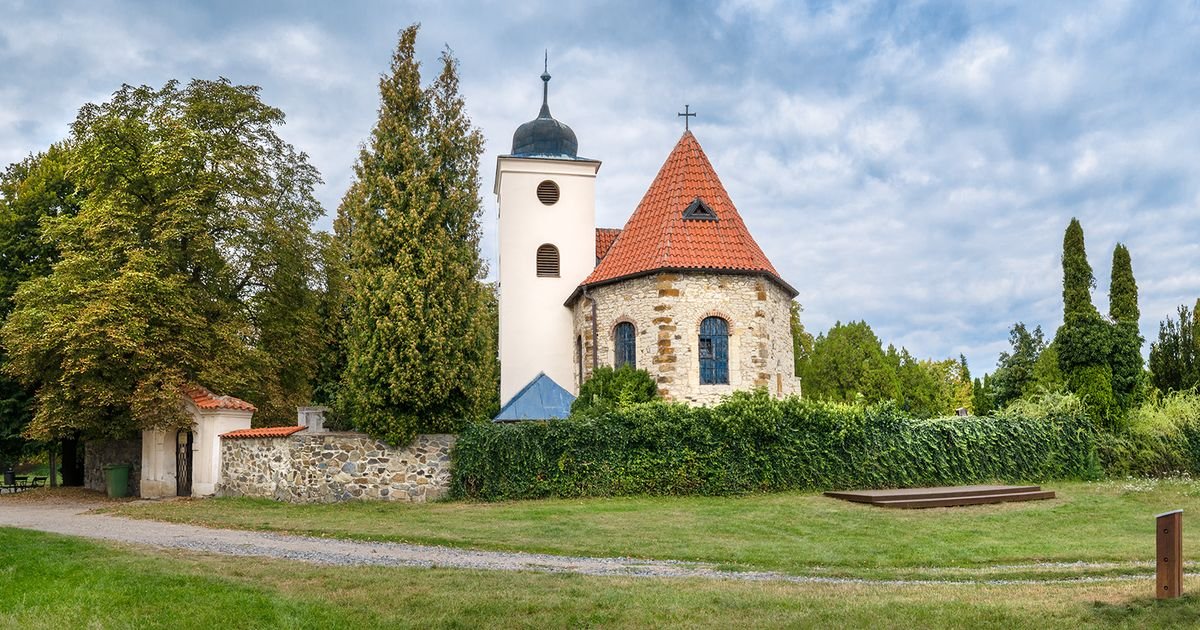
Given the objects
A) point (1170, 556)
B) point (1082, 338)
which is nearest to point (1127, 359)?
point (1082, 338)

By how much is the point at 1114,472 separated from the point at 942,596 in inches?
670

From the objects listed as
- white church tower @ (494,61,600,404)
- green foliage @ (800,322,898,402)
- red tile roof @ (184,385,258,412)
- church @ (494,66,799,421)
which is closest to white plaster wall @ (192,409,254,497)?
red tile roof @ (184,385,258,412)

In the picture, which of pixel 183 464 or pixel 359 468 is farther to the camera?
pixel 183 464

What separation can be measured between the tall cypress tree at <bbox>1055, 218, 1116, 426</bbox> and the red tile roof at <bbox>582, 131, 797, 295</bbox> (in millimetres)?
7388

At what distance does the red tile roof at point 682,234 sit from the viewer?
2292 centimetres

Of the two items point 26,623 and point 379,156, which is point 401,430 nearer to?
point 379,156

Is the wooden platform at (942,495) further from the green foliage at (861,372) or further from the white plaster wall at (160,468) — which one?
the green foliage at (861,372)

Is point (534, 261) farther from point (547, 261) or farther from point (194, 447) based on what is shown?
point (194, 447)

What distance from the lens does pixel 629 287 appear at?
76.9ft

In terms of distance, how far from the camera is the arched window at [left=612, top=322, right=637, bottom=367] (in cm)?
2328

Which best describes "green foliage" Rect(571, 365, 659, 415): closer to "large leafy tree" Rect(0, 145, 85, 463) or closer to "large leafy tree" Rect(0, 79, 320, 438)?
"large leafy tree" Rect(0, 79, 320, 438)

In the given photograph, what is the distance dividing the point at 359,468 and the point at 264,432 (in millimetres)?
2338

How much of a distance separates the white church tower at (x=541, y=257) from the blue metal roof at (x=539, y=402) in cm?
193

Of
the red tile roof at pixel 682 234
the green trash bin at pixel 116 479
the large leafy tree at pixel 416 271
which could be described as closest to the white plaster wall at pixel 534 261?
the red tile roof at pixel 682 234
